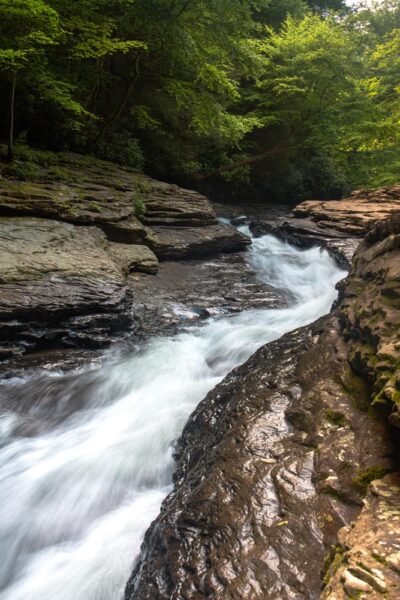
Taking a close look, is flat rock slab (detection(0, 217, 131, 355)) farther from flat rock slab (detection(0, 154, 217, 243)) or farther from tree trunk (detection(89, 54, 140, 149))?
tree trunk (detection(89, 54, 140, 149))

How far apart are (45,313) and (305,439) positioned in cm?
420

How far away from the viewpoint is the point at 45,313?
5770 mm

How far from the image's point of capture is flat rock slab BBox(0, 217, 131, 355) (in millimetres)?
5668

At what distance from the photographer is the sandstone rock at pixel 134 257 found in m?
8.05

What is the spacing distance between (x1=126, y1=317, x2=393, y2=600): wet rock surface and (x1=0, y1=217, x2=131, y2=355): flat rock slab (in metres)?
2.95

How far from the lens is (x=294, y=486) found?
8.55 ft

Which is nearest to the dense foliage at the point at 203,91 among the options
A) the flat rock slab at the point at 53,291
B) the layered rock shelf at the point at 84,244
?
the layered rock shelf at the point at 84,244

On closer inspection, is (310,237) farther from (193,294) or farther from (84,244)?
(84,244)

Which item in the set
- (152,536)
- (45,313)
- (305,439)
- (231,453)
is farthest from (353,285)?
(45,313)

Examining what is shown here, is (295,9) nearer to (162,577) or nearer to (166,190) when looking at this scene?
(166,190)

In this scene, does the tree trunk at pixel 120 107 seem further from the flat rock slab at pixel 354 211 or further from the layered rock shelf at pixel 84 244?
the flat rock slab at pixel 354 211

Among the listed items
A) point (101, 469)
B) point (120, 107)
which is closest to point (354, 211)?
point (120, 107)

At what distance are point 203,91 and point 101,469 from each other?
11.6 m

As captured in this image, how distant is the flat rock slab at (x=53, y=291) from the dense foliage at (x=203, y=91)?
11.0ft
